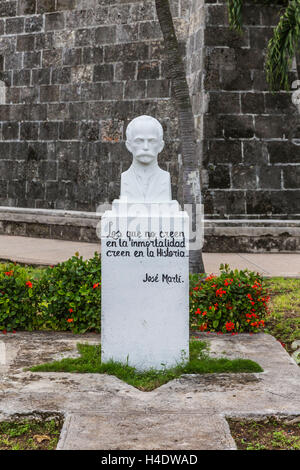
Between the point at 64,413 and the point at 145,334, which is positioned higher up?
the point at 145,334

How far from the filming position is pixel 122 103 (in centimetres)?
1222

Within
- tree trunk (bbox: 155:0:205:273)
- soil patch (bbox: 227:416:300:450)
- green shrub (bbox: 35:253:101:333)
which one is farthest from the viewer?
tree trunk (bbox: 155:0:205:273)

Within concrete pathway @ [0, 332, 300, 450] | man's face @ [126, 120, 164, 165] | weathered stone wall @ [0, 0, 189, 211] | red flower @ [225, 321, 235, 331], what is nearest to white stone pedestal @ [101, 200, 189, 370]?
concrete pathway @ [0, 332, 300, 450]

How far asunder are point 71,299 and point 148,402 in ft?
6.42

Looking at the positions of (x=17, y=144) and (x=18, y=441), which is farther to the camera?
(x=17, y=144)

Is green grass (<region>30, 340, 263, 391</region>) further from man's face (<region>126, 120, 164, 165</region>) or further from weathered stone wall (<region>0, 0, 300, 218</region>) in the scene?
weathered stone wall (<region>0, 0, 300, 218</region>)

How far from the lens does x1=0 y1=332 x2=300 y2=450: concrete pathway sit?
3447 mm

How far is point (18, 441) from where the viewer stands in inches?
138

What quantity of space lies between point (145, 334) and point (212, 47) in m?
7.35

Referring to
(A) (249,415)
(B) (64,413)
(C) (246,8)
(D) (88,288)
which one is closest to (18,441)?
(B) (64,413)

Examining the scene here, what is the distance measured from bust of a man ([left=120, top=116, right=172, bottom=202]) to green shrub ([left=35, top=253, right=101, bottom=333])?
127cm

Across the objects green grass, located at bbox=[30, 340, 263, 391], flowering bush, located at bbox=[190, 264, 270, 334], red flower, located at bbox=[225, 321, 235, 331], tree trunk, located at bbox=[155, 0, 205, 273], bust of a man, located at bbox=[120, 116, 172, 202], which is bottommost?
green grass, located at bbox=[30, 340, 263, 391]

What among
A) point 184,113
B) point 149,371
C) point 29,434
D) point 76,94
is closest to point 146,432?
point 29,434

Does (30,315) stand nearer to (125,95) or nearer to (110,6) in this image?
(125,95)
